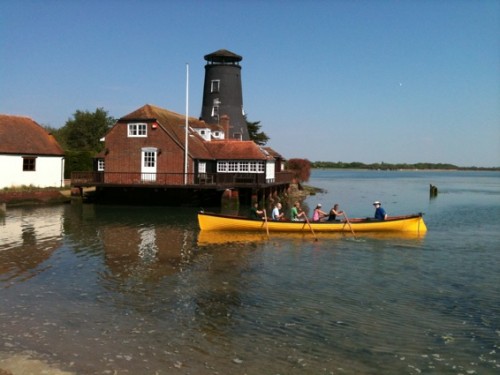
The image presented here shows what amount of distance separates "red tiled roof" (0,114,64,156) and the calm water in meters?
19.4

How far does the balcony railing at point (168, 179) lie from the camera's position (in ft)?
128

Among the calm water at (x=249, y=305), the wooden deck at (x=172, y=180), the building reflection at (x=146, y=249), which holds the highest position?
the wooden deck at (x=172, y=180)

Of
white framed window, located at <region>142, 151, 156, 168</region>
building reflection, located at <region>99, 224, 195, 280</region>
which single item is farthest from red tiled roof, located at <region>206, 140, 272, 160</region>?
building reflection, located at <region>99, 224, 195, 280</region>

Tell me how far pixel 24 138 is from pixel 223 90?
24781mm

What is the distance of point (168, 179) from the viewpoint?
39.5 meters

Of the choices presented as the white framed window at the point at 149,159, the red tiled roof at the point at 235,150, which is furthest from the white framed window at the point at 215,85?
the white framed window at the point at 149,159

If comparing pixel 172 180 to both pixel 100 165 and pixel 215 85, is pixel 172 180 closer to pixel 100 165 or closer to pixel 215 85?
pixel 100 165

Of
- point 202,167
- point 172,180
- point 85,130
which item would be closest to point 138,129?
point 172,180

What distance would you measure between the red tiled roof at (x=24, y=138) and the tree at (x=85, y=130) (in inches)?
1206

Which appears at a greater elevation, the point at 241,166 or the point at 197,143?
the point at 197,143

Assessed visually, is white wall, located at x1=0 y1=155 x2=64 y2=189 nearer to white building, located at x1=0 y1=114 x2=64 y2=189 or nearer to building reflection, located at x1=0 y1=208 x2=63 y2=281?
white building, located at x1=0 y1=114 x2=64 y2=189

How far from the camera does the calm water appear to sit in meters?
8.93

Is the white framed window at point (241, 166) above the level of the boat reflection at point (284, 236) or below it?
above

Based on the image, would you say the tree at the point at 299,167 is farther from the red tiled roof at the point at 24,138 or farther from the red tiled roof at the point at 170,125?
the red tiled roof at the point at 24,138
